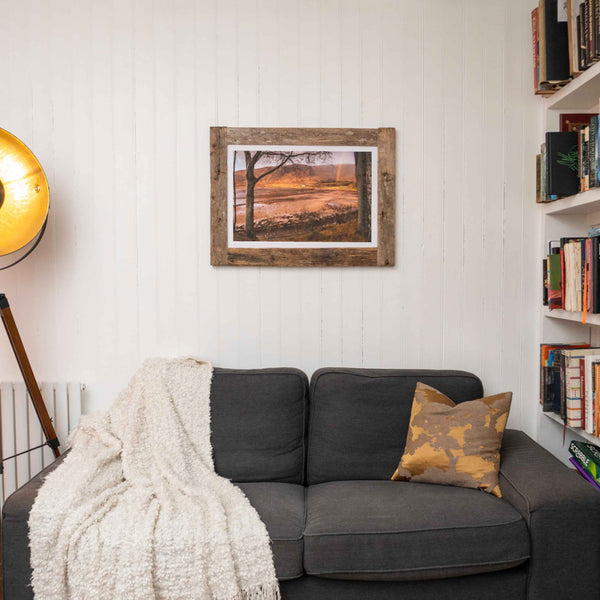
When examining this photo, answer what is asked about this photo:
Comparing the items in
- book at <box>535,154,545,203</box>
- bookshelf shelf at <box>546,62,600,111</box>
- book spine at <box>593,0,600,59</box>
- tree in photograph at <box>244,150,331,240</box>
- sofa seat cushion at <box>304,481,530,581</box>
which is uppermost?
book spine at <box>593,0,600,59</box>

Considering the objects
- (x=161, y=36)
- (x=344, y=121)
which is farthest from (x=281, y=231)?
(x=161, y=36)

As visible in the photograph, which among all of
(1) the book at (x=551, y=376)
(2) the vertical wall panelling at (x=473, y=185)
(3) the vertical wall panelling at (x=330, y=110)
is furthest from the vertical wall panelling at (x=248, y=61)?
(1) the book at (x=551, y=376)

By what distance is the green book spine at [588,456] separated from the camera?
223 centimetres

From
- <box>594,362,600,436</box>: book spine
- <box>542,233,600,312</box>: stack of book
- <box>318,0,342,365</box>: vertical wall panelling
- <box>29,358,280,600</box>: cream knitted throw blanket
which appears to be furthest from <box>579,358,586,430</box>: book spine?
<box>29,358,280,600</box>: cream knitted throw blanket

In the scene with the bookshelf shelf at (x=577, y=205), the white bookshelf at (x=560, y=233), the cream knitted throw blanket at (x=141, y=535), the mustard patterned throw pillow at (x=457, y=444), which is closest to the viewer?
the cream knitted throw blanket at (x=141, y=535)

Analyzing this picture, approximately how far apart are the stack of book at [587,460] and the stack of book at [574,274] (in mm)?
575

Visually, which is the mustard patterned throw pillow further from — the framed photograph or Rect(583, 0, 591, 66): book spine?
Rect(583, 0, 591, 66): book spine

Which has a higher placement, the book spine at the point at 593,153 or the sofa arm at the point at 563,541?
the book spine at the point at 593,153

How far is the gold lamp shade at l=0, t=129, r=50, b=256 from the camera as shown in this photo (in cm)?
225

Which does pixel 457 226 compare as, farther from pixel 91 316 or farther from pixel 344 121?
pixel 91 316

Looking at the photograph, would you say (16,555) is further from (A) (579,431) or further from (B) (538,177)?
(B) (538,177)

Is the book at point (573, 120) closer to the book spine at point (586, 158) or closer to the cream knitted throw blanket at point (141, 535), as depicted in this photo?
the book spine at point (586, 158)

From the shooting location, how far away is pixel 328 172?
8.46 ft

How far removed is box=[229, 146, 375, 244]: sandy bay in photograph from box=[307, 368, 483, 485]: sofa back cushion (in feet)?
2.28
